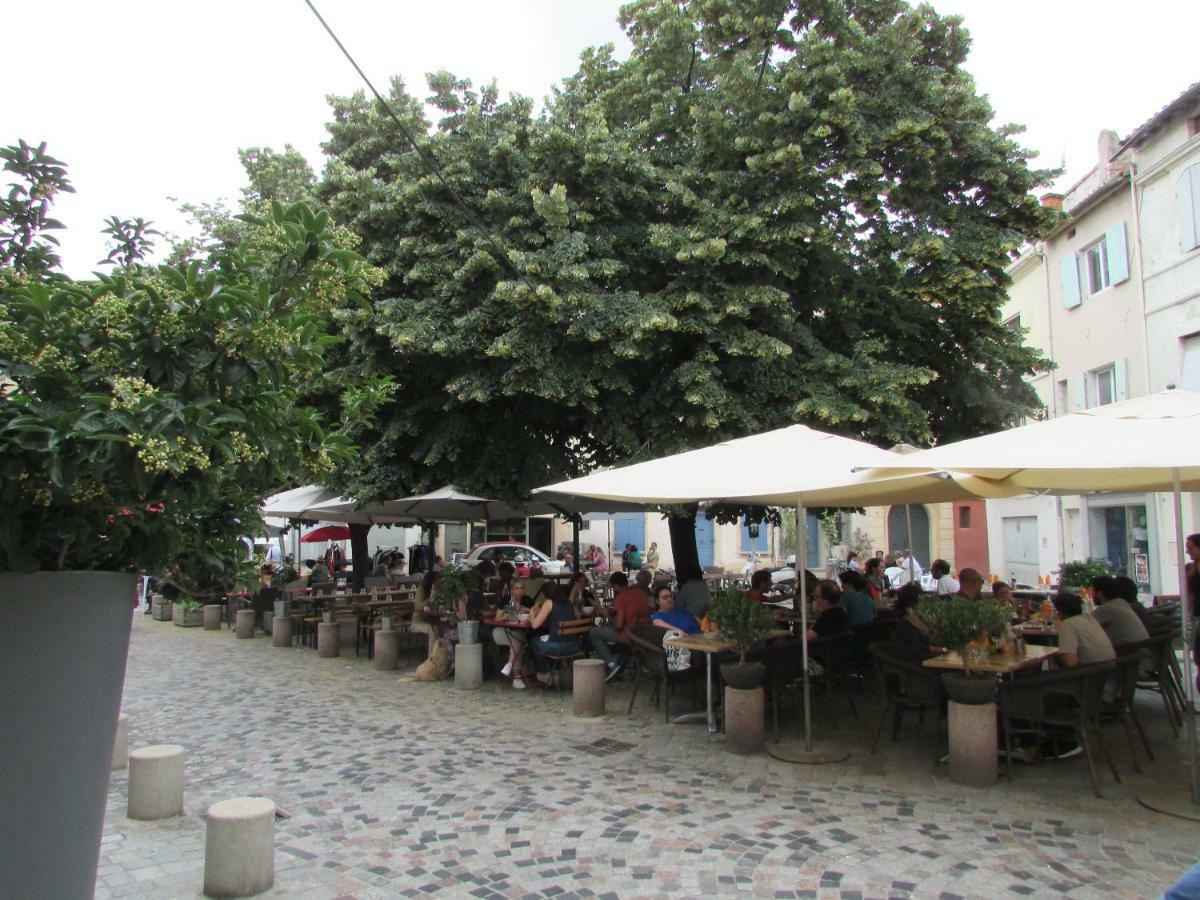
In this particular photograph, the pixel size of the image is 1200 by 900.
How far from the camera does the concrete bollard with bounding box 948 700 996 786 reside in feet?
19.6

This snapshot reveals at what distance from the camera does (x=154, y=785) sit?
17.9ft

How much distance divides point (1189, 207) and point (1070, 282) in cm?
485

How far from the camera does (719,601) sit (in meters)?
7.21

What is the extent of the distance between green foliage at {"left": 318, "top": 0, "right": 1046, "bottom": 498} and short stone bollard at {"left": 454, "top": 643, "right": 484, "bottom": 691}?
6.83ft

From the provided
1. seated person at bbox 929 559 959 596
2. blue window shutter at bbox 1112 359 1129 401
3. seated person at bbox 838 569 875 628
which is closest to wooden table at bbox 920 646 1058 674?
seated person at bbox 838 569 875 628

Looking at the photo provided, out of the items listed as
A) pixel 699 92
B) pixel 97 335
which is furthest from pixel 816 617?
pixel 97 335

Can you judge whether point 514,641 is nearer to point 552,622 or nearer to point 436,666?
point 552,622

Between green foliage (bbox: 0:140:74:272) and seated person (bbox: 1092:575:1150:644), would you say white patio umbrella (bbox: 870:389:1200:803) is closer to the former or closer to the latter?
seated person (bbox: 1092:575:1150:644)

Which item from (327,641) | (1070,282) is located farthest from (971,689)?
(1070,282)

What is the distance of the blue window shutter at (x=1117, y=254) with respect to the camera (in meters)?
18.0

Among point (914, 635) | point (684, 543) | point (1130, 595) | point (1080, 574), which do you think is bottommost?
point (914, 635)

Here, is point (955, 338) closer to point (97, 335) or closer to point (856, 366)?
point (856, 366)

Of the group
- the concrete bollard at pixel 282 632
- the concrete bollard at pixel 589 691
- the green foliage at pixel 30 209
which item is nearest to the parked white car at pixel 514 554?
the concrete bollard at pixel 282 632

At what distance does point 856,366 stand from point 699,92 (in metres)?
4.28
